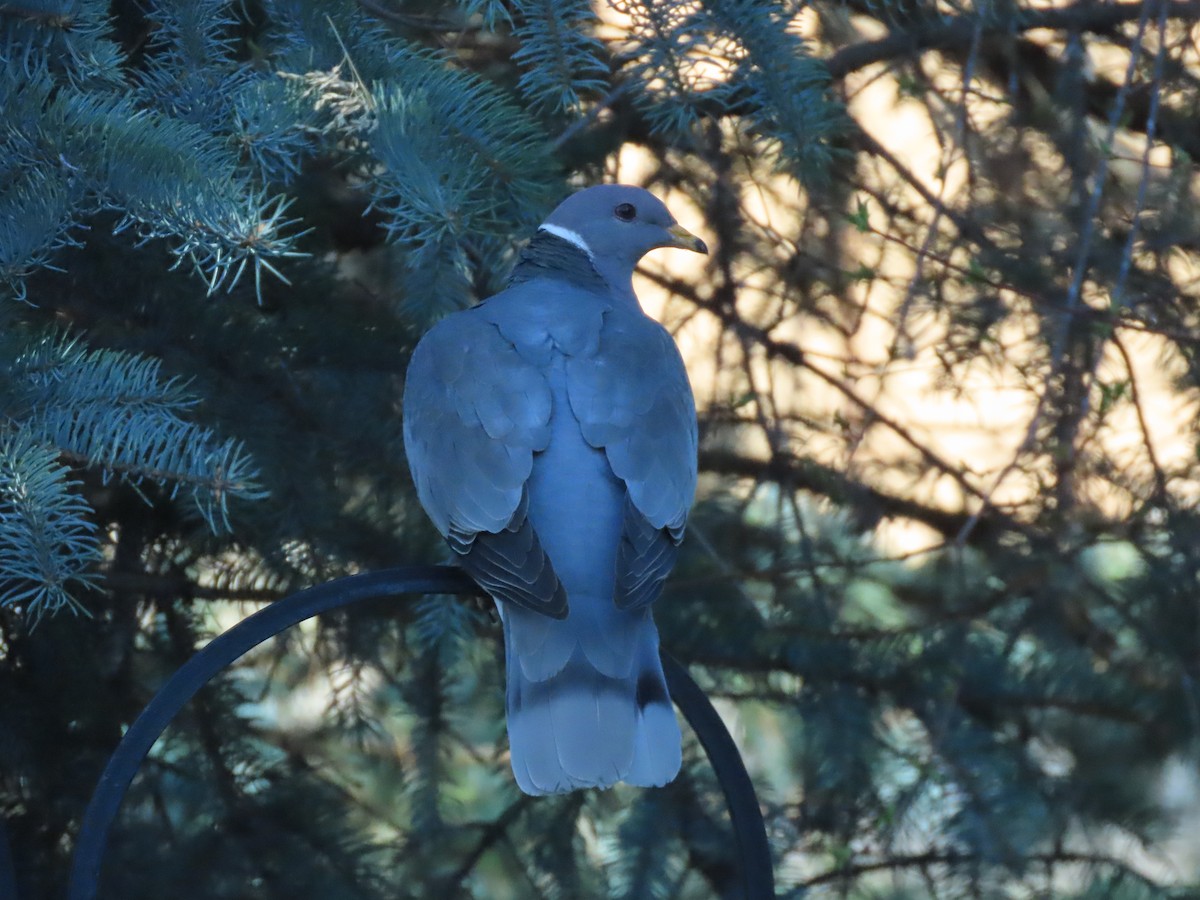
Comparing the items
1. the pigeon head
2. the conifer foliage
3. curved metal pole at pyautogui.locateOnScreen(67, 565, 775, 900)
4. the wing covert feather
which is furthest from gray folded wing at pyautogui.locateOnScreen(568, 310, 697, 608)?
the pigeon head

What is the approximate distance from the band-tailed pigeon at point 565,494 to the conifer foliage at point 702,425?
6.0 inches

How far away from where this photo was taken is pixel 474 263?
2289 millimetres

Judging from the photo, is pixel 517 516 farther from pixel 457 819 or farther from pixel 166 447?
pixel 457 819

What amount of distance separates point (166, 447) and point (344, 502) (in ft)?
2.37

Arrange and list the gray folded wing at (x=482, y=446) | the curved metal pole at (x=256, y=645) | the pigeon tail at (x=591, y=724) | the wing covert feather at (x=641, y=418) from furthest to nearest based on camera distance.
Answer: the wing covert feather at (x=641, y=418)
the gray folded wing at (x=482, y=446)
the pigeon tail at (x=591, y=724)
the curved metal pole at (x=256, y=645)

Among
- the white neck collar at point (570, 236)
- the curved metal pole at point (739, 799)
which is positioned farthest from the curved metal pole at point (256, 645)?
the white neck collar at point (570, 236)

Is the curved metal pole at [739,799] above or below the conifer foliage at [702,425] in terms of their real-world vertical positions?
below

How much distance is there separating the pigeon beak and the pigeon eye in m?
0.07

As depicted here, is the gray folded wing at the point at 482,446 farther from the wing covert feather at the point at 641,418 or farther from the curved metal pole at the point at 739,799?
the curved metal pole at the point at 739,799

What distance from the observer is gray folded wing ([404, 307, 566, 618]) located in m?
1.65

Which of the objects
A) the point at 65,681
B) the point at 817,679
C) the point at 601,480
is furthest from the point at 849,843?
the point at 65,681

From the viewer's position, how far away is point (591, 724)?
1.56 metres

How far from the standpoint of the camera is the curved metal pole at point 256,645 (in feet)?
4.35

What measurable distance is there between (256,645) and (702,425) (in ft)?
4.52
